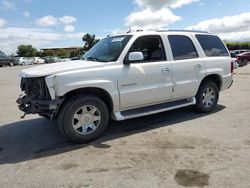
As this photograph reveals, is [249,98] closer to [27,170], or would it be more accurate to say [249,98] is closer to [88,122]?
[88,122]

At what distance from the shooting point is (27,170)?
4012 millimetres

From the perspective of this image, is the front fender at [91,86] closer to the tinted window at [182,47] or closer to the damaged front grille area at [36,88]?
the damaged front grille area at [36,88]

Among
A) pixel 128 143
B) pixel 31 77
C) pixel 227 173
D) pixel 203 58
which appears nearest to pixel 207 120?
pixel 203 58

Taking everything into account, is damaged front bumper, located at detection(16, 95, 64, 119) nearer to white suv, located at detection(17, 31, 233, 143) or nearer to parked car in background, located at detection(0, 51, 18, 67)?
white suv, located at detection(17, 31, 233, 143)

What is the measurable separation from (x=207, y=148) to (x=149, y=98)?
161 cm

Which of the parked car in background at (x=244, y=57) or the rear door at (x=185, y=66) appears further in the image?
the parked car in background at (x=244, y=57)

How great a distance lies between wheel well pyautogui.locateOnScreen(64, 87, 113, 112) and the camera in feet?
16.2

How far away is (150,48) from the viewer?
5852 mm

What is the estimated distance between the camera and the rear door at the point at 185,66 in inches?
239

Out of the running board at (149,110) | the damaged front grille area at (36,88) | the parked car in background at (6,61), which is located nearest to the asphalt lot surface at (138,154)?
the running board at (149,110)

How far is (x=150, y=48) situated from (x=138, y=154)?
2.38 meters

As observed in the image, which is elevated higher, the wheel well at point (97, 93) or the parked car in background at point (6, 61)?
the parked car in background at point (6, 61)

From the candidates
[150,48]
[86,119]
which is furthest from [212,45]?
[86,119]

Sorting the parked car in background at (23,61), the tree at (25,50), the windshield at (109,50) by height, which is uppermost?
the tree at (25,50)
